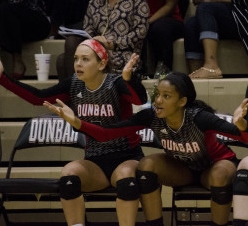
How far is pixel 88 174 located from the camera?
385 cm

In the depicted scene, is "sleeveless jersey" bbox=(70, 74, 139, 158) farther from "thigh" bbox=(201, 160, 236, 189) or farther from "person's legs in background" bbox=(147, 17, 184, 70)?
"person's legs in background" bbox=(147, 17, 184, 70)

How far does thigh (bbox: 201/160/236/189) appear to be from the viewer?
12.0ft

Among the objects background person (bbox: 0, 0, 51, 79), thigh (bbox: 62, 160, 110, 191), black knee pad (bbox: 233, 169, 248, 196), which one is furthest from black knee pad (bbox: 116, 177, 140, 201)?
background person (bbox: 0, 0, 51, 79)

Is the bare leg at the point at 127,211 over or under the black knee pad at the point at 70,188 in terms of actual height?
under

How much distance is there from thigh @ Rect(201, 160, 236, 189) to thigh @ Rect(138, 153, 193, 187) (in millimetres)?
103

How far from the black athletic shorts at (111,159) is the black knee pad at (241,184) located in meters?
0.69

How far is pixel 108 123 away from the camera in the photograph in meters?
4.04

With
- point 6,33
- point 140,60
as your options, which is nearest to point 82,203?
point 140,60

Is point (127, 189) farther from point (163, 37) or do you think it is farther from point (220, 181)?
point (163, 37)

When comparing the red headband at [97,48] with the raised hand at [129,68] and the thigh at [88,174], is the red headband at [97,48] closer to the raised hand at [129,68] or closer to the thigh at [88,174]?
the raised hand at [129,68]

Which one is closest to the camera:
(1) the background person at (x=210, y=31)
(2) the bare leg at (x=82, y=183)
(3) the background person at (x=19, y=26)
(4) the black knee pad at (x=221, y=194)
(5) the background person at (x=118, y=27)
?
(4) the black knee pad at (x=221, y=194)

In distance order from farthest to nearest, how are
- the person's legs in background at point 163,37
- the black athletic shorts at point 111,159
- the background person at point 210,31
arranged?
1. the person's legs in background at point 163,37
2. the background person at point 210,31
3. the black athletic shorts at point 111,159

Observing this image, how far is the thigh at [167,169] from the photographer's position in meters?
3.78

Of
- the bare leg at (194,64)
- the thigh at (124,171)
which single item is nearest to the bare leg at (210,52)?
the bare leg at (194,64)
